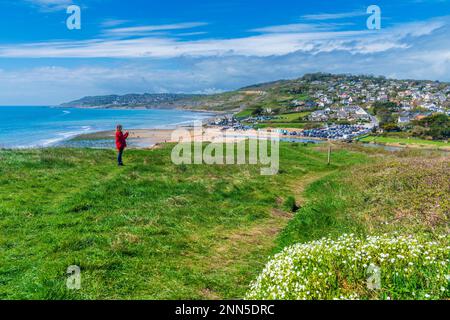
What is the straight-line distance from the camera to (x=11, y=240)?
32.9 ft

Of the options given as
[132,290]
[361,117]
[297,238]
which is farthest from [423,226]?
[361,117]

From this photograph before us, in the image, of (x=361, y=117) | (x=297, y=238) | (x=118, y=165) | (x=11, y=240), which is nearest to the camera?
(x=11, y=240)

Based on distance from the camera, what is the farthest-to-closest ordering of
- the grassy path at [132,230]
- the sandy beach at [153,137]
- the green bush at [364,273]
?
the sandy beach at [153,137]
the grassy path at [132,230]
the green bush at [364,273]

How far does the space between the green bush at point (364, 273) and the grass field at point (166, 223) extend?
2384mm

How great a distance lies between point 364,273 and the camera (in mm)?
6023

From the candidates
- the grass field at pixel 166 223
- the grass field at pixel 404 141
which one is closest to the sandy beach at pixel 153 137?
the grass field at pixel 404 141

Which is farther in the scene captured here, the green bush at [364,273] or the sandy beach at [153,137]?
the sandy beach at [153,137]

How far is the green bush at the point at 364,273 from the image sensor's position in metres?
5.49

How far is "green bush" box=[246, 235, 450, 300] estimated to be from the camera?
549 centimetres

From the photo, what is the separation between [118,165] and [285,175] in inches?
500

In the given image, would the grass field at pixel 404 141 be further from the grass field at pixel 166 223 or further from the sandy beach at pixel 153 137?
the grass field at pixel 166 223

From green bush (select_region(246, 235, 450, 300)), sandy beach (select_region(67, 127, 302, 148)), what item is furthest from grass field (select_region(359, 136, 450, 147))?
green bush (select_region(246, 235, 450, 300))

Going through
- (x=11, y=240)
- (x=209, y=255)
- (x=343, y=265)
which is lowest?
(x=209, y=255)
